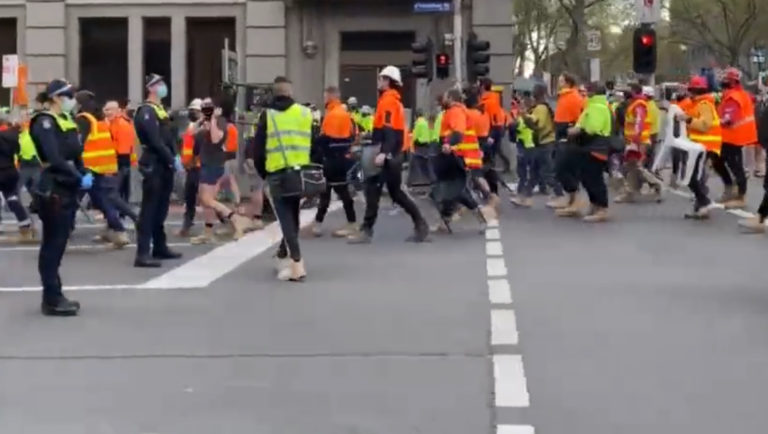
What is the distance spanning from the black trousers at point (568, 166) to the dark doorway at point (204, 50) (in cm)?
1430

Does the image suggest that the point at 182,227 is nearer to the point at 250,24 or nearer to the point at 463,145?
the point at 463,145

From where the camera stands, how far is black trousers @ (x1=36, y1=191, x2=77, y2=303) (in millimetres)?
10453

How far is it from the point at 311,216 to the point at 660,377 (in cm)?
1164

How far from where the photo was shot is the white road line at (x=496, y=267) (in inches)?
493

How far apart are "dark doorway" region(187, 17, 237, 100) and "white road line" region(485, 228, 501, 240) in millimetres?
15696

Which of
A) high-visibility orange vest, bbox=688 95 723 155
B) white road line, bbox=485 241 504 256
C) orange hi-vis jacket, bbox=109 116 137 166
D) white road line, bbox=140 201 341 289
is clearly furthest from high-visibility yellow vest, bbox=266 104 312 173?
high-visibility orange vest, bbox=688 95 723 155

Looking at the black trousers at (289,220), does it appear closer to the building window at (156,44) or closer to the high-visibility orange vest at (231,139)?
the high-visibility orange vest at (231,139)

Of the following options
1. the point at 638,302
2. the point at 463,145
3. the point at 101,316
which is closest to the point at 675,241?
the point at 463,145

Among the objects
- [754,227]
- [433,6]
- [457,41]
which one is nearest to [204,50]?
[433,6]

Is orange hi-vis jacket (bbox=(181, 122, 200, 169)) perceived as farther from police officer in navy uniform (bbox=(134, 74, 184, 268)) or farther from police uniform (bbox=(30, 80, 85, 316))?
police uniform (bbox=(30, 80, 85, 316))

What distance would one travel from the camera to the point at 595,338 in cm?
909

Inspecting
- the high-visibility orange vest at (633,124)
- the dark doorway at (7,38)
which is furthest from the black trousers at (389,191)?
the dark doorway at (7,38)

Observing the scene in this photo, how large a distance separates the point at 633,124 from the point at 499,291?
9.69 m

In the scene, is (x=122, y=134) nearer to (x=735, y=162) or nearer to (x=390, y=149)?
(x=390, y=149)
